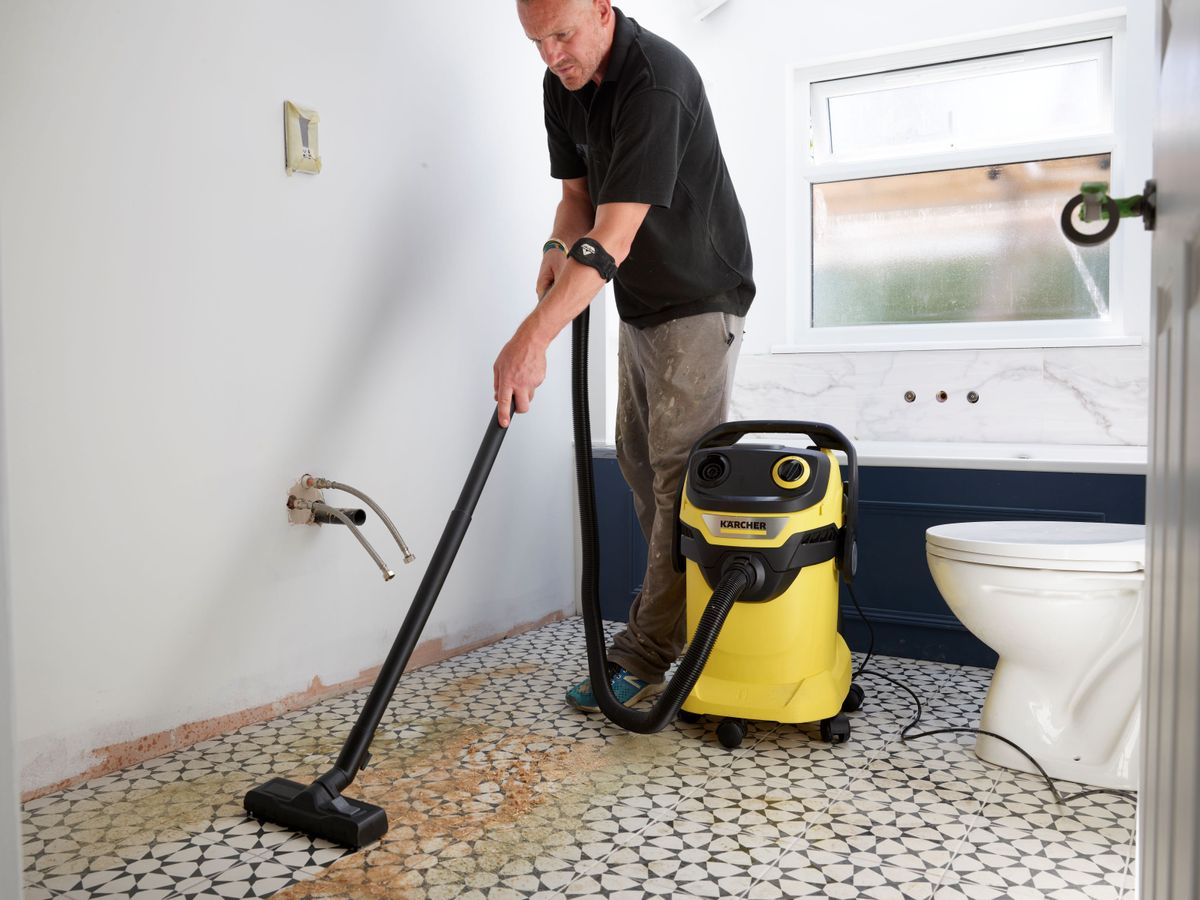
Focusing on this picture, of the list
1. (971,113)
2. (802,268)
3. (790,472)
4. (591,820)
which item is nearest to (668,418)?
(790,472)

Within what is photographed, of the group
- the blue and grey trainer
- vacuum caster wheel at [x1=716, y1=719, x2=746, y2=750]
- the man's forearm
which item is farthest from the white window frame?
vacuum caster wheel at [x1=716, y1=719, x2=746, y2=750]

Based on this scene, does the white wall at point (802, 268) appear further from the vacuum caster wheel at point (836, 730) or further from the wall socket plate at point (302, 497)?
the wall socket plate at point (302, 497)

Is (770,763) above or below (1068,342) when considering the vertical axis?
below

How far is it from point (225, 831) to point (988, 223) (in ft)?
8.77

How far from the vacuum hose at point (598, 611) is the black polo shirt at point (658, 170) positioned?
26 centimetres

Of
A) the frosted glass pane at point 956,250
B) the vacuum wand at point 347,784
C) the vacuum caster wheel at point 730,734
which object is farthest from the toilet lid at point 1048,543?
the frosted glass pane at point 956,250

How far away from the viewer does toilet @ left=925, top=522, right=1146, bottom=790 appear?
64.6 inches

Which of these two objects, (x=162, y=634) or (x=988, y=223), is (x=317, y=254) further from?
(x=988, y=223)

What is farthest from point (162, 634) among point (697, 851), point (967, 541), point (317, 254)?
point (967, 541)

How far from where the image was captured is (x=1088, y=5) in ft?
9.00

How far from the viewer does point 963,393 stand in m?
2.90

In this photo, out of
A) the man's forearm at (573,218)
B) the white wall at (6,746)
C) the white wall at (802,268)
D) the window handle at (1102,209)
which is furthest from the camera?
the white wall at (802,268)

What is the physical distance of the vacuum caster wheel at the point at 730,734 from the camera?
1825 millimetres

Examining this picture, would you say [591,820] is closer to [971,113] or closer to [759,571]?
[759,571]
